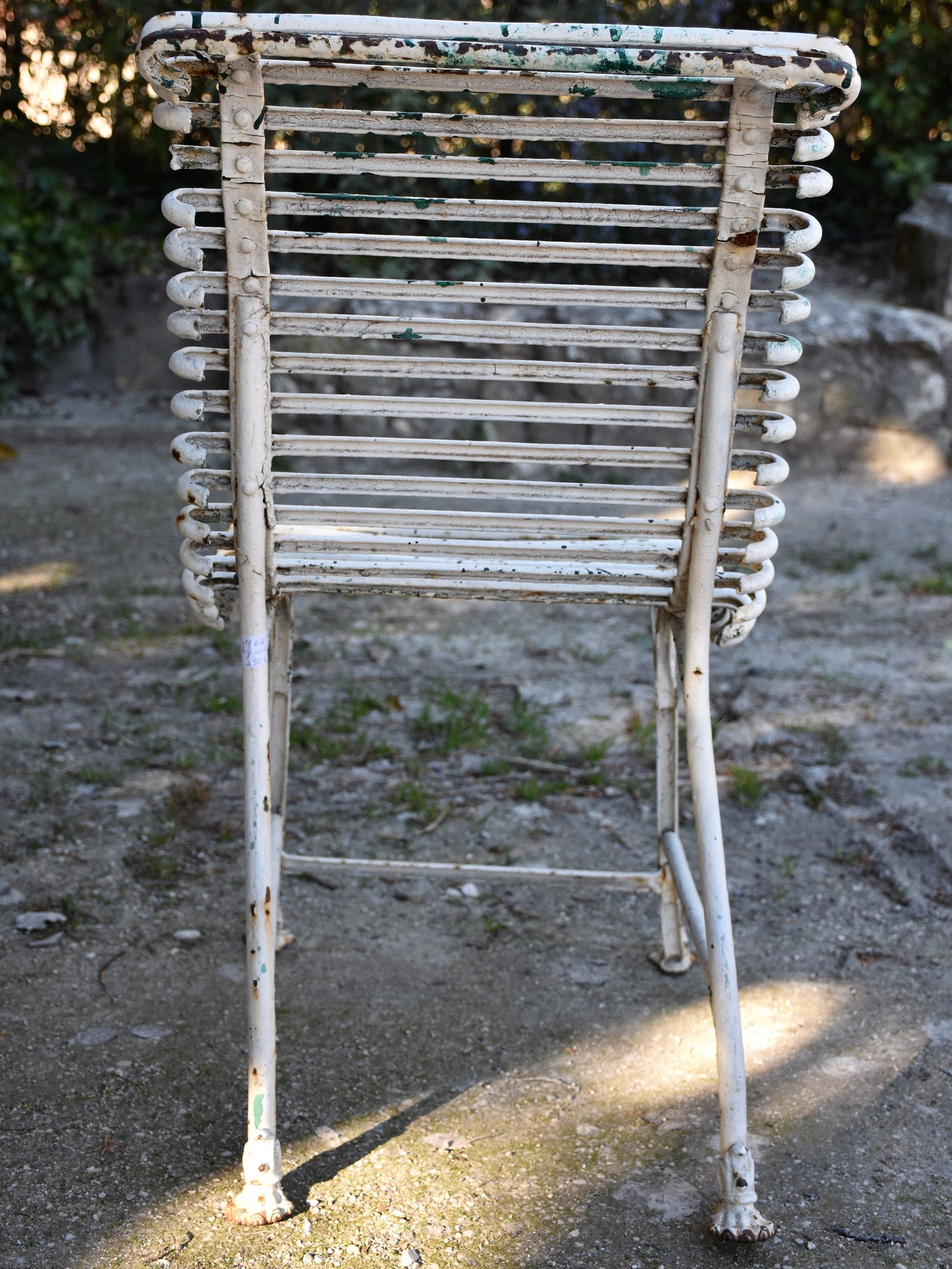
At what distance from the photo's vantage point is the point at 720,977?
169 cm

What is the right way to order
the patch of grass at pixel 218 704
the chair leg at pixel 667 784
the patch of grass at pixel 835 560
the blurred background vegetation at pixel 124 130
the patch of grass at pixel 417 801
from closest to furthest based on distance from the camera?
the chair leg at pixel 667 784, the patch of grass at pixel 417 801, the patch of grass at pixel 218 704, the patch of grass at pixel 835 560, the blurred background vegetation at pixel 124 130

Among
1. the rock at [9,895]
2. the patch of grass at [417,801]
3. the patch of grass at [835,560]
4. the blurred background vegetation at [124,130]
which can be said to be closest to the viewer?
the rock at [9,895]

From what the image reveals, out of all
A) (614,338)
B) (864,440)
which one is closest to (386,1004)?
(614,338)

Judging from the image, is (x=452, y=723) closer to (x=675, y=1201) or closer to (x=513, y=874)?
(x=513, y=874)

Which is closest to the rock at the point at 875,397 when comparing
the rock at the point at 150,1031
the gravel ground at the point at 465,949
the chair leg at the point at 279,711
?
the gravel ground at the point at 465,949

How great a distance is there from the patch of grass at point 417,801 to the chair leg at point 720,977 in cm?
129

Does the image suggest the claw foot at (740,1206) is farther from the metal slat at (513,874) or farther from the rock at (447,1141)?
the metal slat at (513,874)

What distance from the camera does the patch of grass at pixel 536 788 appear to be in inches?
122

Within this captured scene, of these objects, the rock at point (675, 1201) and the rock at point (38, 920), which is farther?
the rock at point (38, 920)

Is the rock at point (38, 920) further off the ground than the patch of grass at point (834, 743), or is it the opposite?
the rock at point (38, 920)

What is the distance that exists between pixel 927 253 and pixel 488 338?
5833 mm

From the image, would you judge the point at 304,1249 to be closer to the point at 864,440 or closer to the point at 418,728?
the point at 418,728

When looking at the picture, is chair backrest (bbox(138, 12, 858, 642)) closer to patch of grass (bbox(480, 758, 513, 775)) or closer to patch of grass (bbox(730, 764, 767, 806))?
patch of grass (bbox(730, 764, 767, 806))

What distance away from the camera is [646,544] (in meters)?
1.69
